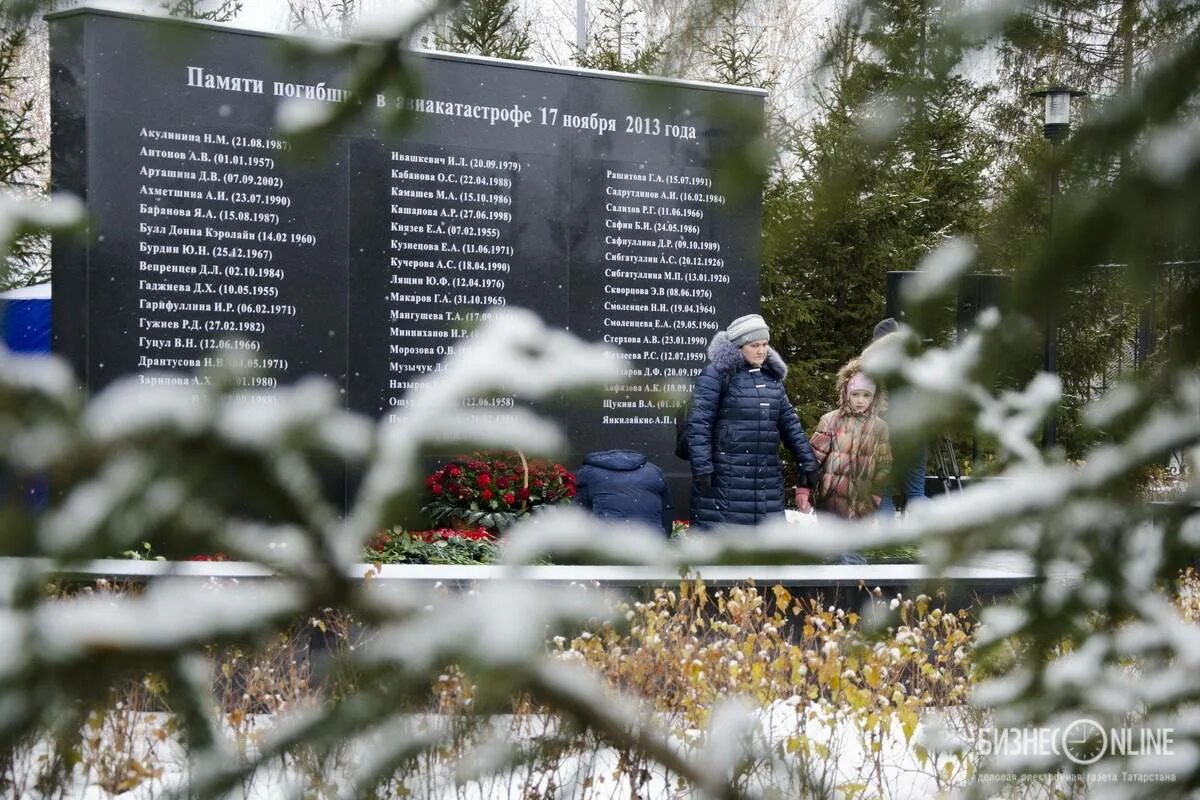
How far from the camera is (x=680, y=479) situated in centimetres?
963

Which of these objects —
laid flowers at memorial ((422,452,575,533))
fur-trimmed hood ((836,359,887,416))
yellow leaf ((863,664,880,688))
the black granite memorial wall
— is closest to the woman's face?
fur-trimmed hood ((836,359,887,416))

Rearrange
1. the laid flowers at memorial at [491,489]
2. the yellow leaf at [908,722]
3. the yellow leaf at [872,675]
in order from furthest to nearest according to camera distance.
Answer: the laid flowers at memorial at [491,489]
the yellow leaf at [872,675]
the yellow leaf at [908,722]

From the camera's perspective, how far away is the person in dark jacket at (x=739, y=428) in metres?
7.34

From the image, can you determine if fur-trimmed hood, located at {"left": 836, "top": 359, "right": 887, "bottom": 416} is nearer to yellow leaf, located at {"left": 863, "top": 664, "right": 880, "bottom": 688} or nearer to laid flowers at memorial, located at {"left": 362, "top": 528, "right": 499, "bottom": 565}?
laid flowers at memorial, located at {"left": 362, "top": 528, "right": 499, "bottom": 565}

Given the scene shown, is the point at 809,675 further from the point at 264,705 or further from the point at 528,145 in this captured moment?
the point at 528,145

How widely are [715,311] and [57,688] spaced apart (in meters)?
9.36

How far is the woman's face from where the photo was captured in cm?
736

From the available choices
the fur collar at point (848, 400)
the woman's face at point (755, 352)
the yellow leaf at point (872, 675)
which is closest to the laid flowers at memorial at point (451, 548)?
the woman's face at point (755, 352)

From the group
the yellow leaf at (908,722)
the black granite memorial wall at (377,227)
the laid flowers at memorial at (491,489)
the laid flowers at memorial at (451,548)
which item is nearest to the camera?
the yellow leaf at (908,722)

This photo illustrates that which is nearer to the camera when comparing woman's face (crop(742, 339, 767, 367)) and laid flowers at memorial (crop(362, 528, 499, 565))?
laid flowers at memorial (crop(362, 528, 499, 565))

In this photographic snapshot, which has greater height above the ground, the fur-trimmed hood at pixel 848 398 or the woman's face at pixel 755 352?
the woman's face at pixel 755 352

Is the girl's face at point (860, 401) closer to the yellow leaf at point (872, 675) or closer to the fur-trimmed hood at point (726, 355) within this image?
the fur-trimmed hood at point (726, 355)

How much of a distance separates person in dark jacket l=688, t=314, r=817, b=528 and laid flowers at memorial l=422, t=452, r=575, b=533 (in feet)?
4.19

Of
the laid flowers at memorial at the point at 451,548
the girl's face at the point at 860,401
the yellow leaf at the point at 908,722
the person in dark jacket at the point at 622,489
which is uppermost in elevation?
the girl's face at the point at 860,401
